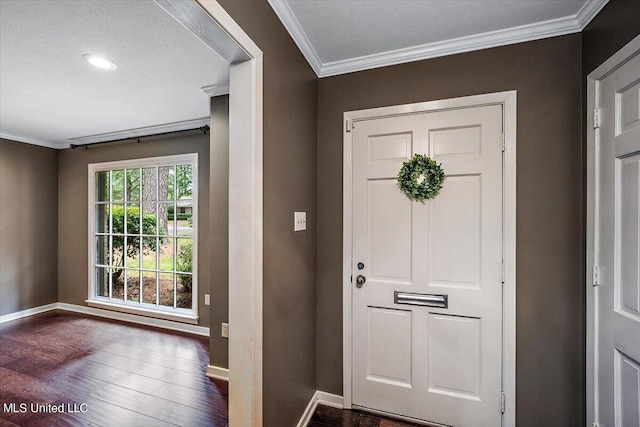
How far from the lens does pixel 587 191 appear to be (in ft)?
4.97

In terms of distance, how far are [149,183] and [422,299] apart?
11.6ft

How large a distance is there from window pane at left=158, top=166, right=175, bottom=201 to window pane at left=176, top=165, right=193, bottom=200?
9cm

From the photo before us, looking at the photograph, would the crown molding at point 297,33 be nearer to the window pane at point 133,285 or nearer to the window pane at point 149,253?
the window pane at point 149,253

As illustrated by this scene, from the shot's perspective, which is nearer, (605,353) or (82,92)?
(605,353)

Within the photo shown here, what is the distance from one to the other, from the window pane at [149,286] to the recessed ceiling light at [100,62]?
8.08 feet

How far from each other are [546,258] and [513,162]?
597mm

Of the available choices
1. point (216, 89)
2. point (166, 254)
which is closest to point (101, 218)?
Result: point (166, 254)

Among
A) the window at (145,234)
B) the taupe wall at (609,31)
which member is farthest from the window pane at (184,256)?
the taupe wall at (609,31)

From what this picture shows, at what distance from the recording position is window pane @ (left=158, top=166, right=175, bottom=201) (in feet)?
11.3

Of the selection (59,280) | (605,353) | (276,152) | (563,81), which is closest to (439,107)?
(563,81)

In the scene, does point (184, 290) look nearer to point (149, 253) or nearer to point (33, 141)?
point (149, 253)

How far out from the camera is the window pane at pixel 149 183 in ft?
11.7

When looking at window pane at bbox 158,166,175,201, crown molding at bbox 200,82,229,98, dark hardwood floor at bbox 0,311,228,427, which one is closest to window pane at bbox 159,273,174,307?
dark hardwood floor at bbox 0,311,228,427

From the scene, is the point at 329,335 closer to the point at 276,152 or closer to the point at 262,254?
the point at 262,254
